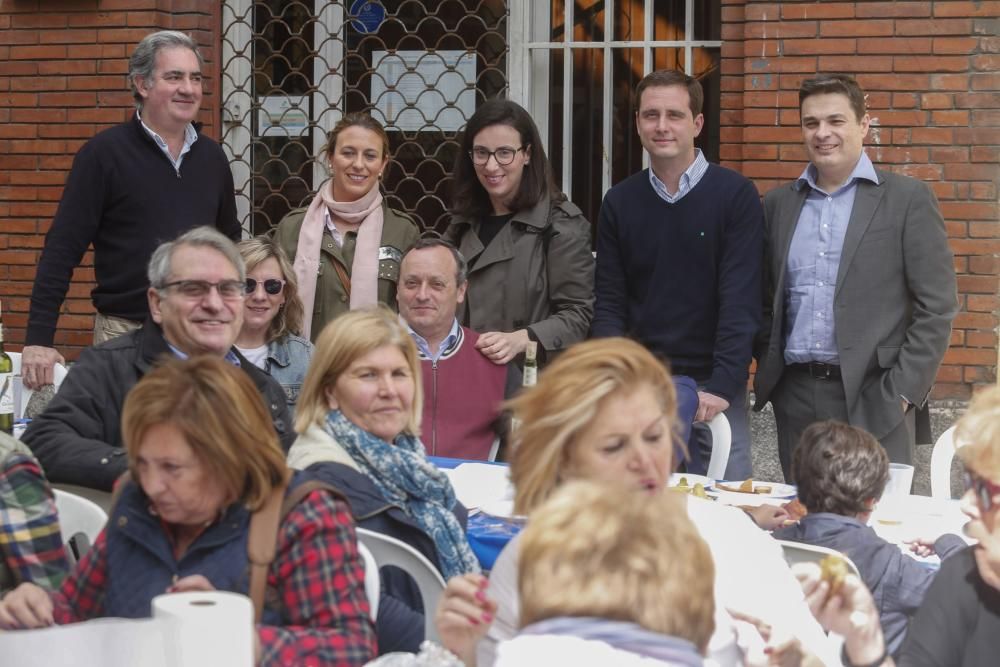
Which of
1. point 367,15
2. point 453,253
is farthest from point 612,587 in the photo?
point 367,15

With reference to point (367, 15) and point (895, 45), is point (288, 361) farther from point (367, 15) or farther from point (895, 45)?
point (895, 45)

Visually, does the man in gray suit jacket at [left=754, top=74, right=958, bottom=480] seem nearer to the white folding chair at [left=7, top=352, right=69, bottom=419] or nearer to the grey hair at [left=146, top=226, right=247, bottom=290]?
the grey hair at [left=146, top=226, right=247, bottom=290]

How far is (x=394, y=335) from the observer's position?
135 inches

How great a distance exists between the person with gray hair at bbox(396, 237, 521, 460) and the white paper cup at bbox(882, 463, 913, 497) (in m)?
1.34

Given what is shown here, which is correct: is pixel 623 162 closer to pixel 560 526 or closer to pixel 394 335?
pixel 394 335

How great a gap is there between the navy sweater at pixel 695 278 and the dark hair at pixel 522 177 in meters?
0.33

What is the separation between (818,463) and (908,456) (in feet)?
5.45

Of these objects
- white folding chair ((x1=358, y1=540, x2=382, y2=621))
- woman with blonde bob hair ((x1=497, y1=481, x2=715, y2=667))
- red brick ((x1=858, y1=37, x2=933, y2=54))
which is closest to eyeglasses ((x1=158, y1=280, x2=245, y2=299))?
white folding chair ((x1=358, y1=540, x2=382, y2=621))

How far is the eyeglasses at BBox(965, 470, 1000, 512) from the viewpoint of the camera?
225 cm

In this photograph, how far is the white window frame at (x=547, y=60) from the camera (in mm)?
6996

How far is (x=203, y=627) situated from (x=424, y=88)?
579 centimetres

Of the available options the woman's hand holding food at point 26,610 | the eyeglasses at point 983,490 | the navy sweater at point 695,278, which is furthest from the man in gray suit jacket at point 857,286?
the woman's hand holding food at point 26,610

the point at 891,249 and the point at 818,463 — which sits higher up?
the point at 891,249

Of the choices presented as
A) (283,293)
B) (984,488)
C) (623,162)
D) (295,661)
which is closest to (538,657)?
(295,661)
